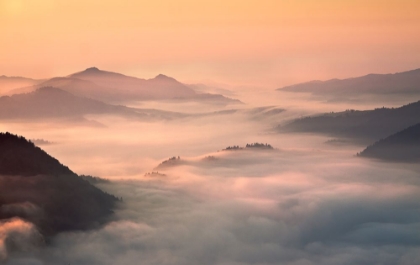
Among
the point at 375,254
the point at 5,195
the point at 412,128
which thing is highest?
the point at 412,128

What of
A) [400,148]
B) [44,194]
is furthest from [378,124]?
[44,194]

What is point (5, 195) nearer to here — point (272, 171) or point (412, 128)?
point (272, 171)

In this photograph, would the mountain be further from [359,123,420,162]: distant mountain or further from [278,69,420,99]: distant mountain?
[359,123,420,162]: distant mountain

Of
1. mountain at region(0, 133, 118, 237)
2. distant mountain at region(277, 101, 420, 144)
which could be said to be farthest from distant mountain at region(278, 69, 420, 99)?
mountain at region(0, 133, 118, 237)

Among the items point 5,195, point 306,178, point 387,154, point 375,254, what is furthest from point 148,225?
point 387,154

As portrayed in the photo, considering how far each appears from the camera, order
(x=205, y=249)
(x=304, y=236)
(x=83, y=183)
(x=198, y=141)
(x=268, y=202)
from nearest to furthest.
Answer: (x=205, y=249)
(x=83, y=183)
(x=304, y=236)
(x=268, y=202)
(x=198, y=141)

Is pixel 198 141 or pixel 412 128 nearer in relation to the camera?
pixel 412 128
